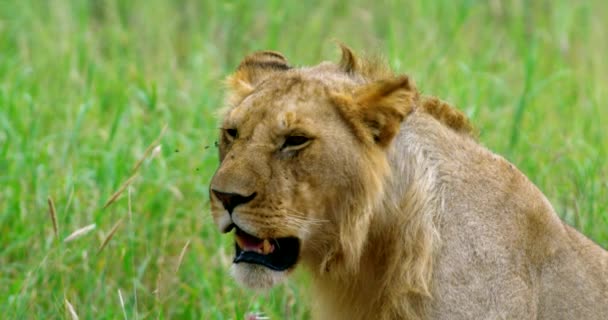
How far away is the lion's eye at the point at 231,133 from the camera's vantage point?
10.3 feet

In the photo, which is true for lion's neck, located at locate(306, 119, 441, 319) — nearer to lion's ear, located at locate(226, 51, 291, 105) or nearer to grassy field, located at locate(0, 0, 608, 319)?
grassy field, located at locate(0, 0, 608, 319)

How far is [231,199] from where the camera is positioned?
2957mm

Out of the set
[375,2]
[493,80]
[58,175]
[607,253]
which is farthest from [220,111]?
[375,2]

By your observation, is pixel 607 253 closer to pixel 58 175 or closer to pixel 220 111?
pixel 220 111

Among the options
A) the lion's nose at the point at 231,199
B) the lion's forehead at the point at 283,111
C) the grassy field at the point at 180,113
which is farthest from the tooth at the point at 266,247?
the grassy field at the point at 180,113

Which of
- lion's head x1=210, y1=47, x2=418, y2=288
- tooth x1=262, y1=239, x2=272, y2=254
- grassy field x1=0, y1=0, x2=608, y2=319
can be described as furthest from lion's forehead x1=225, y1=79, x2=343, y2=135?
grassy field x1=0, y1=0, x2=608, y2=319

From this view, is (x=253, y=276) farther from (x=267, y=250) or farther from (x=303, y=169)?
(x=303, y=169)

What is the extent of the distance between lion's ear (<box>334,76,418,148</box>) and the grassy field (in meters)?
0.61

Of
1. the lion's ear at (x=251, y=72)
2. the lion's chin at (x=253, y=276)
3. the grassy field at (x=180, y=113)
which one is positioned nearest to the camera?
the lion's chin at (x=253, y=276)

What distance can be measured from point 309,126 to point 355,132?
0.13 metres

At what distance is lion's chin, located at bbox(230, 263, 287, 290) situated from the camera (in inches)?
121

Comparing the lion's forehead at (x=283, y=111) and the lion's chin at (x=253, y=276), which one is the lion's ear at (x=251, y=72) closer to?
the lion's forehead at (x=283, y=111)

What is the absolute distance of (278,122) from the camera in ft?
9.95

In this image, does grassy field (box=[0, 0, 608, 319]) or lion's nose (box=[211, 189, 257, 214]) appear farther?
grassy field (box=[0, 0, 608, 319])
